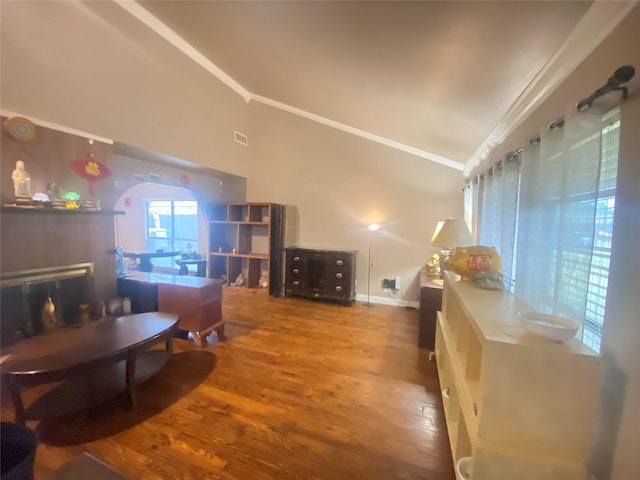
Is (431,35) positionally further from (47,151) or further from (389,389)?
(47,151)

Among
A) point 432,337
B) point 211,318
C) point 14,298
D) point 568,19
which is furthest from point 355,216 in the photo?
point 14,298

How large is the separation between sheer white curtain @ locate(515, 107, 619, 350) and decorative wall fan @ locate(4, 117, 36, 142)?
12.7 ft

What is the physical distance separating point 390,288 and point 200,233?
4366 mm

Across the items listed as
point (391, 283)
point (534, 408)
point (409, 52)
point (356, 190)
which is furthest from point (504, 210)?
point (356, 190)

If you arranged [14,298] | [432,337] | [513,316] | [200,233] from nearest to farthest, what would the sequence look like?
[513,316] < [14,298] < [432,337] < [200,233]

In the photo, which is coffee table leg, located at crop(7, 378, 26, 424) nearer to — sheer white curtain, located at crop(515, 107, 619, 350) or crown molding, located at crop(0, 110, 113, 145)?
crown molding, located at crop(0, 110, 113, 145)

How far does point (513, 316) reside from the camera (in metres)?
1.32

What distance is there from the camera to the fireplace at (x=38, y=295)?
7.75ft

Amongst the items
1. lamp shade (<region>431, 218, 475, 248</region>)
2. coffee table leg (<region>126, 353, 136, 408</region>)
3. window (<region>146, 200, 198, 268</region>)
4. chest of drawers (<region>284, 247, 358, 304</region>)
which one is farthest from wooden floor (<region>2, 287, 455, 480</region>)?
window (<region>146, 200, 198, 268</region>)

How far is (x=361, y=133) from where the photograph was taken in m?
4.38

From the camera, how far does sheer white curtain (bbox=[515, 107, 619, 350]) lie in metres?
1.10

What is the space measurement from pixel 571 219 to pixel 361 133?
3565 mm

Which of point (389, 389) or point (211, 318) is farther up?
point (211, 318)

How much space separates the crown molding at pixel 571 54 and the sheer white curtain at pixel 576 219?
0.26 m
